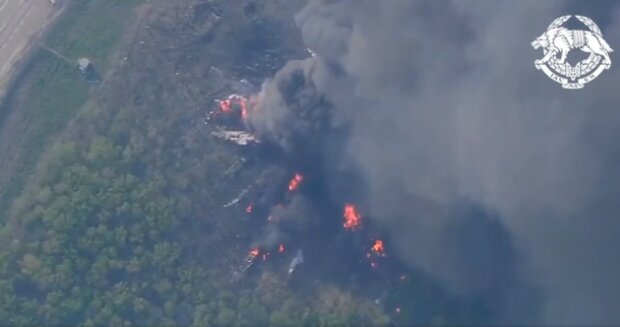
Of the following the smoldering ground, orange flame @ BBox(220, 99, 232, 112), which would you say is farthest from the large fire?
the smoldering ground

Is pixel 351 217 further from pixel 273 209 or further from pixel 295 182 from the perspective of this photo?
pixel 273 209

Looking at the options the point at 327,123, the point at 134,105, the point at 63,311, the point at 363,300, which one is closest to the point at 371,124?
the point at 327,123
